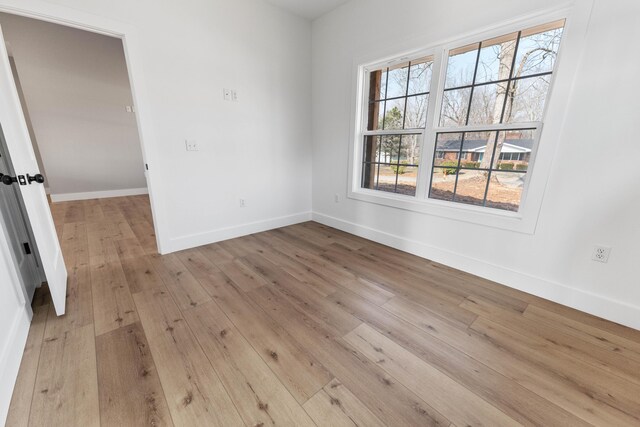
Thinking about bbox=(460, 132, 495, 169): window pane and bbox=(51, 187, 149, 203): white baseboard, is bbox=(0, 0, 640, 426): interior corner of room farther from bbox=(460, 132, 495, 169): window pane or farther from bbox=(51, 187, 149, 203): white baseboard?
bbox=(51, 187, 149, 203): white baseboard

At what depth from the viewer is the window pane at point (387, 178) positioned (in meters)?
2.89

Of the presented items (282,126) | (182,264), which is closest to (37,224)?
(182,264)

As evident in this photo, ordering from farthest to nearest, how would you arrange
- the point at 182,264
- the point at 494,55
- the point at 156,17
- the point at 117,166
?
1. the point at 117,166
2. the point at 182,264
3. the point at 156,17
4. the point at 494,55

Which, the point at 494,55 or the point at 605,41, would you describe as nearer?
the point at 605,41

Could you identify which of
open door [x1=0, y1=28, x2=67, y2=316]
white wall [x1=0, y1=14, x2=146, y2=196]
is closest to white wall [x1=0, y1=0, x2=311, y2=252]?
open door [x1=0, y1=28, x2=67, y2=316]

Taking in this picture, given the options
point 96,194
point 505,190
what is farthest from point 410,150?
point 96,194

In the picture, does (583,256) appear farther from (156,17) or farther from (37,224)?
(156,17)

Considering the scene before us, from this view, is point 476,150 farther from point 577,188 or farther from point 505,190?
point 577,188

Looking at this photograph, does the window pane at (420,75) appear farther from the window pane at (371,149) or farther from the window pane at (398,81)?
the window pane at (371,149)

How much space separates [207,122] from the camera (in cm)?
268

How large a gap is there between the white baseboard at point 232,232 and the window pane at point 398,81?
2.02 m

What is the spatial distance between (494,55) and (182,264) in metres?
3.34

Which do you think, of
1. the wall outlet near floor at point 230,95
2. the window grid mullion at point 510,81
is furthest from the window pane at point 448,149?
the wall outlet near floor at point 230,95

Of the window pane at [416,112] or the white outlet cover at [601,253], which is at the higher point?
the window pane at [416,112]
